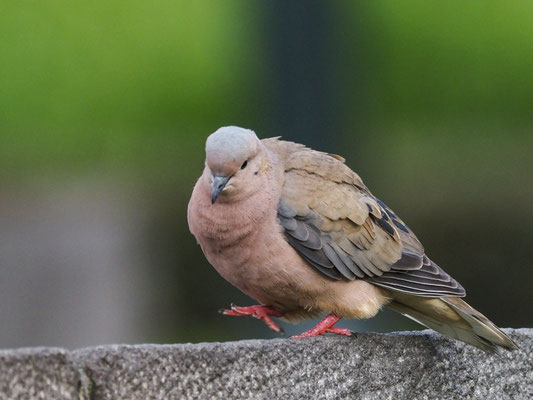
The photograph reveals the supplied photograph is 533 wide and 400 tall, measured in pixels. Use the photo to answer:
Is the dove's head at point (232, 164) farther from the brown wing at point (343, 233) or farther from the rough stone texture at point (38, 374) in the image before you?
the rough stone texture at point (38, 374)

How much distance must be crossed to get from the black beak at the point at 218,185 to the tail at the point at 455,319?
813mm

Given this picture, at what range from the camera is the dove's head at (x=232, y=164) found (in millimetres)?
4078

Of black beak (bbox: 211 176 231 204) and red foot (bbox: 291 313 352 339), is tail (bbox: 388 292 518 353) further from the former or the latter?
black beak (bbox: 211 176 231 204)

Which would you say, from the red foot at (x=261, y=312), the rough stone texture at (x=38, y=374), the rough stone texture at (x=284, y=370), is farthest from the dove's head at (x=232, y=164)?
the rough stone texture at (x=38, y=374)

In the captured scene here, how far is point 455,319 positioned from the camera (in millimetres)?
4207

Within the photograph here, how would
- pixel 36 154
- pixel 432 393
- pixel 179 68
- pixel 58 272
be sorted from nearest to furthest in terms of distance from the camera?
pixel 432 393
pixel 58 272
pixel 179 68
pixel 36 154

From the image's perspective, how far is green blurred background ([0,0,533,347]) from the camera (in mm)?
8258

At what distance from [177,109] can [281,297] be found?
4.72 metres

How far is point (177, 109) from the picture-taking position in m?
8.78

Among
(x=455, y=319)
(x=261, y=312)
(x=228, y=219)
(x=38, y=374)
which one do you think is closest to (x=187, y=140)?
(x=261, y=312)

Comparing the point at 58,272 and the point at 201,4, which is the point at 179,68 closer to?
the point at 201,4

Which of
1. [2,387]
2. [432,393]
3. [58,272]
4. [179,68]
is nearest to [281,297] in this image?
[432,393]

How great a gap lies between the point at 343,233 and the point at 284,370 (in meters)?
0.97

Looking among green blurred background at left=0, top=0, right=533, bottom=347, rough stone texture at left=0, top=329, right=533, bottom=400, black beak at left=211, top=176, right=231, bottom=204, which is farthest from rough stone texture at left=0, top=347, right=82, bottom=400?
green blurred background at left=0, top=0, right=533, bottom=347
